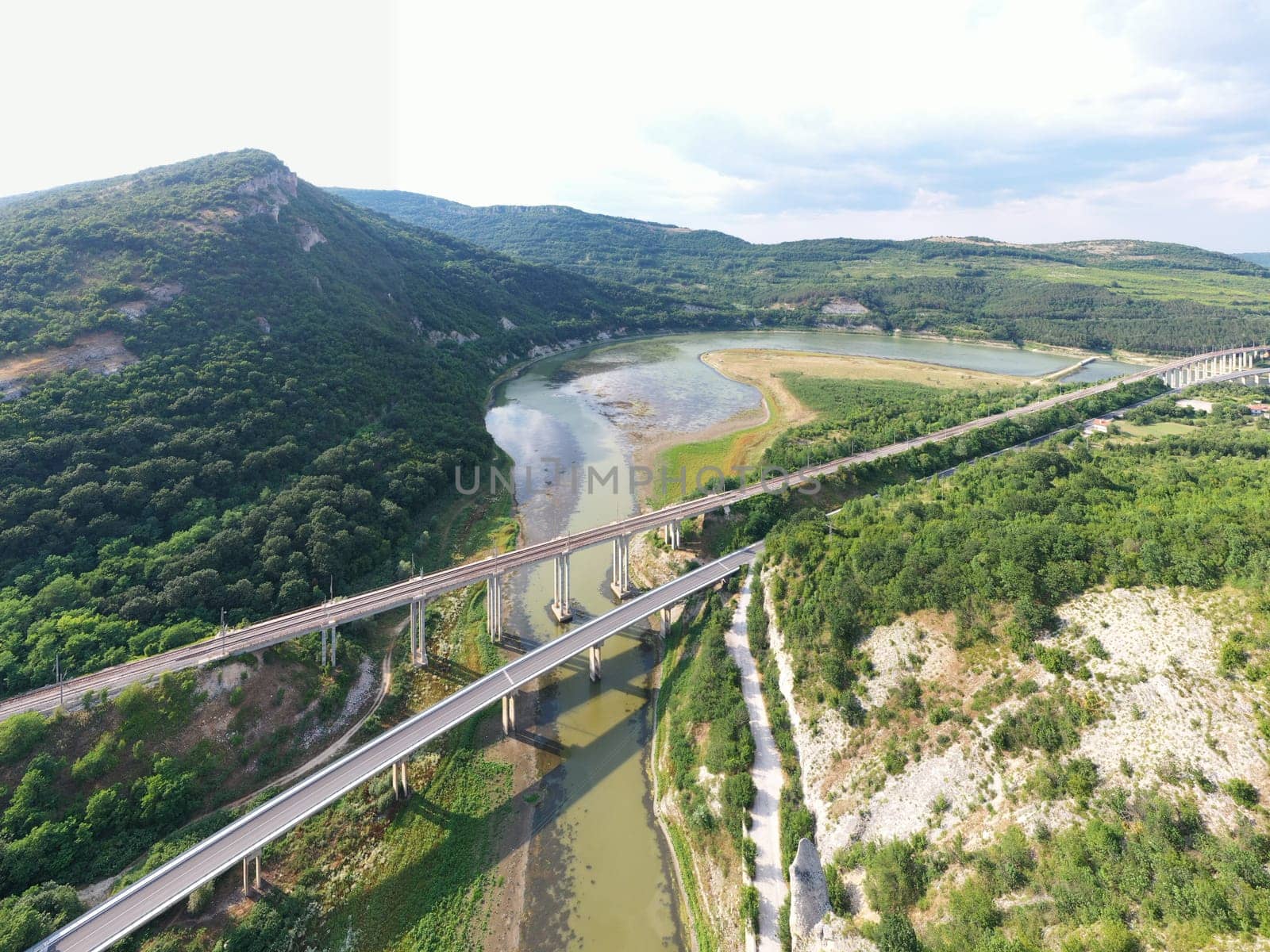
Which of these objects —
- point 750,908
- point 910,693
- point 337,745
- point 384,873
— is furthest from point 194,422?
point 910,693

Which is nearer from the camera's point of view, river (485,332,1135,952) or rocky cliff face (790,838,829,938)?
rocky cliff face (790,838,829,938)

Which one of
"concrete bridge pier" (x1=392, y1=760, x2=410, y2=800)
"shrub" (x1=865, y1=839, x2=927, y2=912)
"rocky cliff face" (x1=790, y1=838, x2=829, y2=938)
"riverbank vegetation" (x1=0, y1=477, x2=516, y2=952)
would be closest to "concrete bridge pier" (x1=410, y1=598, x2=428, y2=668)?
"riverbank vegetation" (x1=0, y1=477, x2=516, y2=952)

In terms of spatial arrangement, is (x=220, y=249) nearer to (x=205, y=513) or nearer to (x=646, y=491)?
(x=205, y=513)

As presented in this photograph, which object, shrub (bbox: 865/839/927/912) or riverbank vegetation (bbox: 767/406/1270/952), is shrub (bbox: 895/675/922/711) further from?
shrub (bbox: 865/839/927/912)

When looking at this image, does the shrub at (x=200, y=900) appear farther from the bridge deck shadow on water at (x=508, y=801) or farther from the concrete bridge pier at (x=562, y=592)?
the concrete bridge pier at (x=562, y=592)

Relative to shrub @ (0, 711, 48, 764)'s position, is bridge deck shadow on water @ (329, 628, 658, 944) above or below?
below
